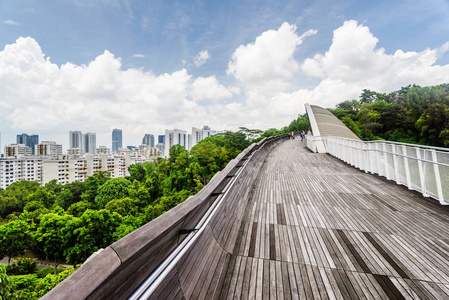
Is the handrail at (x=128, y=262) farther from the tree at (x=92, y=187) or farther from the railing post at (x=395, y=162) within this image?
the tree at (x=92, y=187)

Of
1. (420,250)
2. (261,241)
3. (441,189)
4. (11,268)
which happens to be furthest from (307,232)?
(11,268)

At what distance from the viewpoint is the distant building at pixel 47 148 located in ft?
546

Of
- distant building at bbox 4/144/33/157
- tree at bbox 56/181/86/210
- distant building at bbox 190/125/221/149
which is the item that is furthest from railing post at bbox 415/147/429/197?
distant building at bbox 4/144/33/157

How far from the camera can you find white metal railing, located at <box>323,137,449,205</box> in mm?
4696

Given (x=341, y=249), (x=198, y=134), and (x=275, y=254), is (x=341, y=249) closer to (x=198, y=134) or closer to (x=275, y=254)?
(x=275, y=254)

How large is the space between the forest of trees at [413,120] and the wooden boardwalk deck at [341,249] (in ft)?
159

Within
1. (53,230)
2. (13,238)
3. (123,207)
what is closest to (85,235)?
(53,230)

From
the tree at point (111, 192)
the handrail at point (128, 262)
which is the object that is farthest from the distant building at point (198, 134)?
the handrail at point (128, 262)

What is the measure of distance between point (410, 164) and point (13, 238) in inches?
1668

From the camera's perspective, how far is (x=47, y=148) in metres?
169

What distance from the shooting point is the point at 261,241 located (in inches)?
124

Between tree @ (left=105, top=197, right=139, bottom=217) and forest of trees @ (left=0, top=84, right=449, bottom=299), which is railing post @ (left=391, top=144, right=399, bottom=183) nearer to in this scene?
forest of trees @ (left=0, top=84, right=449, bottom=299)

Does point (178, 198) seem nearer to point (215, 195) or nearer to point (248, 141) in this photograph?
point (248, 141)

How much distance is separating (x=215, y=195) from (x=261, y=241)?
41.6 inches
